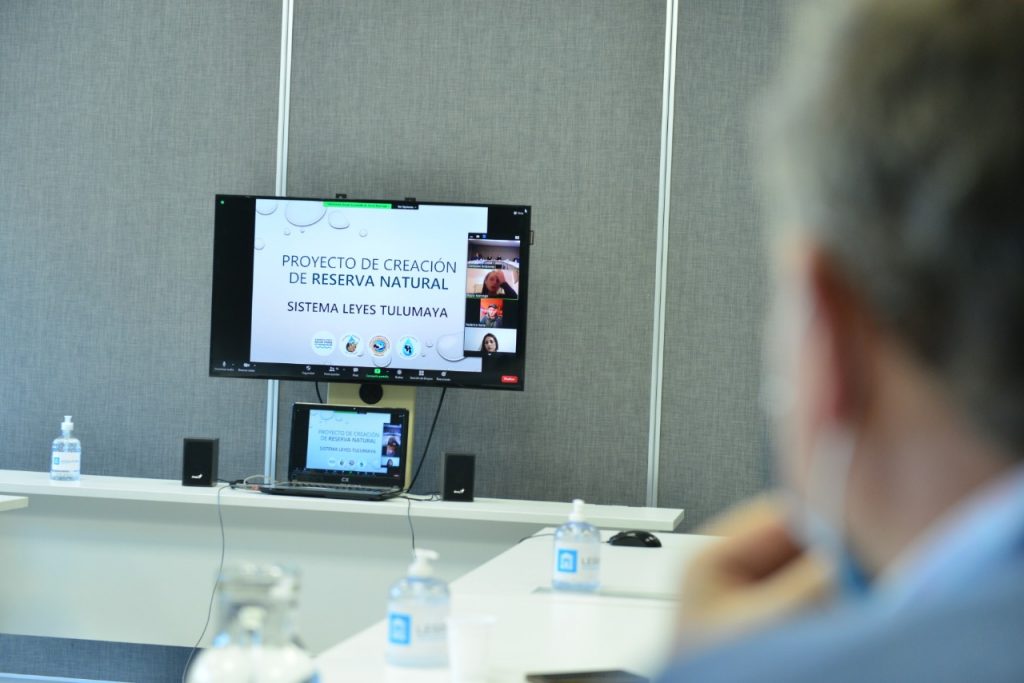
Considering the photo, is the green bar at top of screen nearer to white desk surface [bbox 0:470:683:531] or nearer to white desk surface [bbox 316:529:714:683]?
white desk surface [bbox 0:470:683:531]

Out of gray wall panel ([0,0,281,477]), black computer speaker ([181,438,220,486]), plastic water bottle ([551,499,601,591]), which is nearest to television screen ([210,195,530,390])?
black computer speaker ([181,438,220,486])

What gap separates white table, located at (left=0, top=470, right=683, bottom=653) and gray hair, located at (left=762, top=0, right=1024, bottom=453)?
2.99 metres

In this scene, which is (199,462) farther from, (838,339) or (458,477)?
(838,339)

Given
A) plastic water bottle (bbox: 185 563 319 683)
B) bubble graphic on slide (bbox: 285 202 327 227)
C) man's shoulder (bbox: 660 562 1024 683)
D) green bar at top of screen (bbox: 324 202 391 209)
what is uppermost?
Answer: green bar at top of screen (bbox: 324 202 391 209)

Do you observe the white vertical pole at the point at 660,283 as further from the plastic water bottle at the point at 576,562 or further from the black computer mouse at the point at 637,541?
the plastic water bottle at the point at 576,562

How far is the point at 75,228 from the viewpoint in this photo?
4082 mm

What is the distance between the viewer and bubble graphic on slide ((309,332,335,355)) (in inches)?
143

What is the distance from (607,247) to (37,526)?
80.6 inches

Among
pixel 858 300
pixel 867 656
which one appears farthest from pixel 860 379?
pixel 867 656

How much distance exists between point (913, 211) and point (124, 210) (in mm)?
3949

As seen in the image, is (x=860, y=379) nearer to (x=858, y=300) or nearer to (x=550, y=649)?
(x=858, y=300)

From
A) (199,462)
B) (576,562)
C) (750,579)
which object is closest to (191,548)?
(199,462)

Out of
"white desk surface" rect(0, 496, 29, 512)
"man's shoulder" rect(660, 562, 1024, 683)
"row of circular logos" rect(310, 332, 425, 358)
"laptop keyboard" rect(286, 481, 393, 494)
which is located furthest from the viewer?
"row of circular logos" rect(310, 332, 425, 358)

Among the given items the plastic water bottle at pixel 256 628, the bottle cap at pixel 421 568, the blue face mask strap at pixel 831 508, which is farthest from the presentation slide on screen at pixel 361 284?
the blue face mask strap at pixel 831 508
